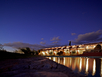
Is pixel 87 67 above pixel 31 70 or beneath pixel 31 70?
beneath

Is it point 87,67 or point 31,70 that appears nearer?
point 31,70

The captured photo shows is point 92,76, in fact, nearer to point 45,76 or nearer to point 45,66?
point 45,66

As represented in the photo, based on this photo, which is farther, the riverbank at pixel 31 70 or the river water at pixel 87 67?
the river water at pixel 87 67

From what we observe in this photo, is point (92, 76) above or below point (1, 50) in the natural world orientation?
below

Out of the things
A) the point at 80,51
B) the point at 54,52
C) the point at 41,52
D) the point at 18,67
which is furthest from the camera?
the point at 41,52

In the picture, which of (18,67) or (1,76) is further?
(18,67)

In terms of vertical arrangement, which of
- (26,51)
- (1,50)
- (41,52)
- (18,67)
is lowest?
(41,52)

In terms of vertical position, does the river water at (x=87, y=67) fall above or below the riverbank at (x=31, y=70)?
below

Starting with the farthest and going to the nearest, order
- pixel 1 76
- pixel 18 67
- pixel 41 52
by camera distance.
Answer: pixel 41 52, pixel 18 67, pixel 1 76

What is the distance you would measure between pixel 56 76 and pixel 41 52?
3354 centimetres

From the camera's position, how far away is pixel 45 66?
390cm

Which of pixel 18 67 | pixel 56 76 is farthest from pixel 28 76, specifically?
pixel 18 67

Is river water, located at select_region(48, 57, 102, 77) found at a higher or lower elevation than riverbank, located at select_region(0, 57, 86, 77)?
lower

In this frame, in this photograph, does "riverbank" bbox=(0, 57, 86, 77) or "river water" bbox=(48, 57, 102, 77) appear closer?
"riverbank" bbox=(0, 57, 86, 77)
